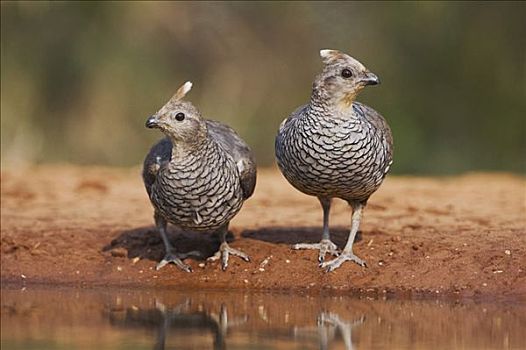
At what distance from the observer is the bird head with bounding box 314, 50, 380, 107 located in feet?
32.2

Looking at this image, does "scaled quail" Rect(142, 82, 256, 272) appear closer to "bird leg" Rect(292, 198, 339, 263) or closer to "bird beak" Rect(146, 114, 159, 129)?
"bird beak" Rect(146, 114, 159, 129)

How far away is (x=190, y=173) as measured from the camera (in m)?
9.90

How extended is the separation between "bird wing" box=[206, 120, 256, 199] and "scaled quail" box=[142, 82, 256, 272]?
0.07ft

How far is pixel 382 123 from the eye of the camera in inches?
415

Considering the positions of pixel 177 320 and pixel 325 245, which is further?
pixel 325 245

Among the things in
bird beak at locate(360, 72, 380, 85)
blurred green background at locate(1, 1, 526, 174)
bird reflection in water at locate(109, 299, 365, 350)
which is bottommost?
bird reflection in water at locate(109, 299, 365, 350)

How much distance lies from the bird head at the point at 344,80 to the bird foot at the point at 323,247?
4.34 feet

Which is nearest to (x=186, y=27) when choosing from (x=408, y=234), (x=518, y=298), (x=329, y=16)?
(x=329, y=16)

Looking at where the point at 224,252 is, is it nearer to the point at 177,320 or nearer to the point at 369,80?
the point at 177,320

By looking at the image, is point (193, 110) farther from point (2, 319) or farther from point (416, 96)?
point (416, 96)

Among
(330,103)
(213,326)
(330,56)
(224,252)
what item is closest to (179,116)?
(330,103)

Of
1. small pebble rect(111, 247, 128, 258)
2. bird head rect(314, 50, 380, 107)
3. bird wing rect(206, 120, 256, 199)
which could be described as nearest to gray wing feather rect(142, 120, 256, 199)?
bird wing rect(206, 120, 256, 199)

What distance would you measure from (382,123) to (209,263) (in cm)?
188

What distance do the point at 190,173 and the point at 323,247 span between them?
4.61ft
